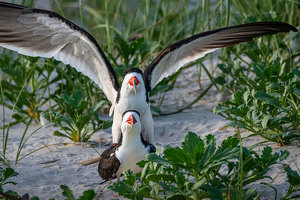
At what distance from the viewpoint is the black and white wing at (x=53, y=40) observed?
2.68 m

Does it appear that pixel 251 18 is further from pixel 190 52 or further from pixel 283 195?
pixel 283 195

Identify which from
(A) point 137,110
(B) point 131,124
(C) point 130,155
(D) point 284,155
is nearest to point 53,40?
(A) point 137,110

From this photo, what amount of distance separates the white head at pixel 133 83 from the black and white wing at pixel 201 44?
221mm

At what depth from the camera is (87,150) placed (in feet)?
10.0

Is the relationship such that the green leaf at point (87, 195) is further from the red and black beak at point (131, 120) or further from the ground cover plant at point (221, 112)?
the red and black beak at point (131, 120)

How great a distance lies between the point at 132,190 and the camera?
6.44 feet

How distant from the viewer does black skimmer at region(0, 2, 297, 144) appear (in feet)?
8.82

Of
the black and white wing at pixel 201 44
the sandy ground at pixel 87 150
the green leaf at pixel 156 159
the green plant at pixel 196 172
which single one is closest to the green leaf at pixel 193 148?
the green plant at pixel 196 172

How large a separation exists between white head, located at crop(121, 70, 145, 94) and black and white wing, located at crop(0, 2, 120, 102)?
238 mm

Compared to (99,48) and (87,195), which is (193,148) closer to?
(87,195)

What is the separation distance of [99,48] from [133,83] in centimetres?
33

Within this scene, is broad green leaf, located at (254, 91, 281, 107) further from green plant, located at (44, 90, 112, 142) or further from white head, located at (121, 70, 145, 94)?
green plant, located at (44, 90, 112, 142)

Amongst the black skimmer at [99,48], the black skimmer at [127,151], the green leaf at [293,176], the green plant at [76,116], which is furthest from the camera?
the green plant at [76,116]

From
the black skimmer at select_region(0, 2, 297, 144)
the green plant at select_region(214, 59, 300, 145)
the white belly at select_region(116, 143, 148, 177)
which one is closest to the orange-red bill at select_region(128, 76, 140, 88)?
the black skimmer at select_region(0, 2, 297, 144)
